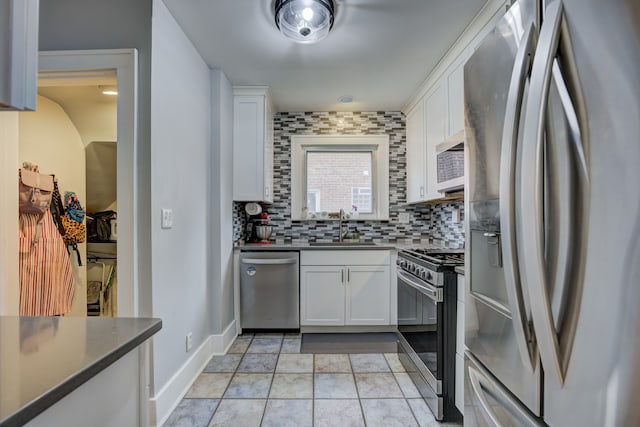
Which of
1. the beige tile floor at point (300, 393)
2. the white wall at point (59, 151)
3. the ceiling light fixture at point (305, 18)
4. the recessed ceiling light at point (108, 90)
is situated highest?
the ceiling light fixture at point (305, 18)

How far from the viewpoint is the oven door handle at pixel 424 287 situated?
69.4 inches

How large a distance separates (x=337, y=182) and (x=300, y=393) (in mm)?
2325

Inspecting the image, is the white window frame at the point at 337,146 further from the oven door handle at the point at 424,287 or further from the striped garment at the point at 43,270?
the striped garment at the point at 43,270

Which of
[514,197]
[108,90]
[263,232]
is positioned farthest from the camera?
[263,232]

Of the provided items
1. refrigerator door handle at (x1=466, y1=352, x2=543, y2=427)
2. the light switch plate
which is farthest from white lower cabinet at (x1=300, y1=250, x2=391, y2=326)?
refrigerator door handle at (x1=466, y1=352, x2=543, y2=427)

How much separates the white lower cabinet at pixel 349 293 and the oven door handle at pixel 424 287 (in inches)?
26.9

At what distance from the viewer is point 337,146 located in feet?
12.1

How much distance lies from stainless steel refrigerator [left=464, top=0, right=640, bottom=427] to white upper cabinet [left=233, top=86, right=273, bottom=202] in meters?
2.34

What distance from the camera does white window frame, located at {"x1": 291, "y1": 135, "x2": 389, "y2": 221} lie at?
3641 mm

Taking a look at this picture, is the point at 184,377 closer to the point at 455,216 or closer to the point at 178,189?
the point at 178,189

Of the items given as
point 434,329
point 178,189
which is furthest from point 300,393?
point 178,189

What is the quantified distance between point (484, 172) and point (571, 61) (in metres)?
0.46

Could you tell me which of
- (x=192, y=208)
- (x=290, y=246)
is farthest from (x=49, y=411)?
(x=290, y=246)

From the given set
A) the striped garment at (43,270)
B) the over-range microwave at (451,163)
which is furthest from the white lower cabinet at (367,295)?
the striped garment at (43,270)
